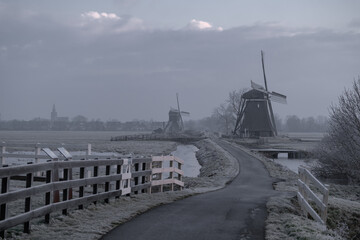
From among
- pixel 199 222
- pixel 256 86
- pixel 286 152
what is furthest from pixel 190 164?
pixel 256 86

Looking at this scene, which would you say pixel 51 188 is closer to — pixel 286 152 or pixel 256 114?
pixel 286 152

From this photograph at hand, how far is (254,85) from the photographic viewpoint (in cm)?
9094

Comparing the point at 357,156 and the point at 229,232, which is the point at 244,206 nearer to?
the point at 229,232

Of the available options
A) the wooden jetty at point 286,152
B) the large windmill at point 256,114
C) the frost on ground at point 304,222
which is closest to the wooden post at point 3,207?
the frost on ground at point 304,222

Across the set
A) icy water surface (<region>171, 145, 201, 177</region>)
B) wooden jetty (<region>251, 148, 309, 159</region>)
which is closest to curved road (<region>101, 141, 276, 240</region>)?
icy water surface (<region>171, 145, 201, 177</region>)

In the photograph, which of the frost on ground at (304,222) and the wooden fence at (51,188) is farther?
the frost on ground at (304,222)

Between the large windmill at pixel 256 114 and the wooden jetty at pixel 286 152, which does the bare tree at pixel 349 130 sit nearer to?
the wooden jetty at pixel 286 152

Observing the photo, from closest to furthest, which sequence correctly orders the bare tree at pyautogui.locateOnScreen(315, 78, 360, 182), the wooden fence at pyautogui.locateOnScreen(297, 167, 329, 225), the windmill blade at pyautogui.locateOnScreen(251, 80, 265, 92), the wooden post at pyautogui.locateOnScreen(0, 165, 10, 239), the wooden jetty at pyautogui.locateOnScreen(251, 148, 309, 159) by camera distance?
the wooden post at pyautogui.locateOnScreen(0, 165, 10, 239) → the wooden fence at pyautogui.locateOnScreen(297, 167, 329, 225) → the bare tree at pyautogui.locateOnScreen(315, 78, 360, 182) → the wooden jetty at pyautogui.locateOnScreen(251, 148, 309, 159) → the windmill blade at pyautogui.locateOnScreen(251, 80, 265, 92)

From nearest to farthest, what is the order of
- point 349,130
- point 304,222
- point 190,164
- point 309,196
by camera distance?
point 304,222, point 309,196, point 349,130, point 190,164

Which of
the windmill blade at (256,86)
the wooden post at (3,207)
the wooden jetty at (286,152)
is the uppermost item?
the windmill blade at (256,86)

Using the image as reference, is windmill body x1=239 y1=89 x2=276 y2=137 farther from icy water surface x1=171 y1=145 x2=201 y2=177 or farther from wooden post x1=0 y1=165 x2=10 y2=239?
wooden post x1=0 y1=165 x2=10 y2=239

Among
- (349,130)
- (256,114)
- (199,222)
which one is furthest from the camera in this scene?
(256,114)

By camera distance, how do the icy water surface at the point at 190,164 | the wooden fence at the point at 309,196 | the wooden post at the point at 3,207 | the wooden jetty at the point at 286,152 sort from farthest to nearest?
the wooden jetty at the point at 286,152 → the icy water surface at the point at 190,164 → the wooden fence at the point at 309,196 → the wooden post at the point at 3,207

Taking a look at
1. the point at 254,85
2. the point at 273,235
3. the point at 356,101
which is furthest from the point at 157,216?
Result: the point at 254,85
